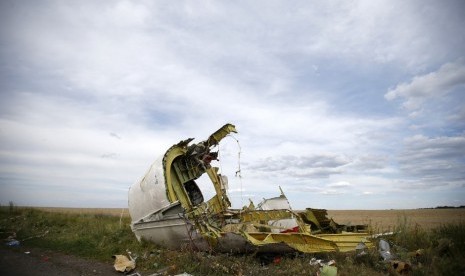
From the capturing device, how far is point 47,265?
369 inches

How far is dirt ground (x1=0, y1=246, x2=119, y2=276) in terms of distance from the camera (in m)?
8.51

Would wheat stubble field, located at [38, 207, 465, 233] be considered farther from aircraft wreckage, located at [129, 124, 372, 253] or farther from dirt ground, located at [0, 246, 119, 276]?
dirt ground, located at [0, 246, 119, 276]

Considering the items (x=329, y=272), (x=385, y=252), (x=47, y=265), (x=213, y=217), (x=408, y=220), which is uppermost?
(x=213, y=217)

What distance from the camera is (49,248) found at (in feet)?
40.0

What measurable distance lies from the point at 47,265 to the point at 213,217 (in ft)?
17.6

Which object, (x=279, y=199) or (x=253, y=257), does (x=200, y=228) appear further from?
(x=279, y=199)

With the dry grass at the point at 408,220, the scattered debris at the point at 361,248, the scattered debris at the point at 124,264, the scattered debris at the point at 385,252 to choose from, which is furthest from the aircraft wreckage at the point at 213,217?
the dry grass at the point at 408,220

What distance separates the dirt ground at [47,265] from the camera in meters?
8.51

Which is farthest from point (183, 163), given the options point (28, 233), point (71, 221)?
point (71, 221)

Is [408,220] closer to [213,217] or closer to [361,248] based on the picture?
[361,248]

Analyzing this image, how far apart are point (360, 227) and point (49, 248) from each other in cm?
1159

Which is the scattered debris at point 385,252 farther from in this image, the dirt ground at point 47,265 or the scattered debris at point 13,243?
the scattered debris at point 13,243

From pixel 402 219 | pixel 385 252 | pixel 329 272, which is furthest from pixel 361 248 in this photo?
pixel 402 219

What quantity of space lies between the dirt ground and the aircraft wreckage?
194 centimetres
